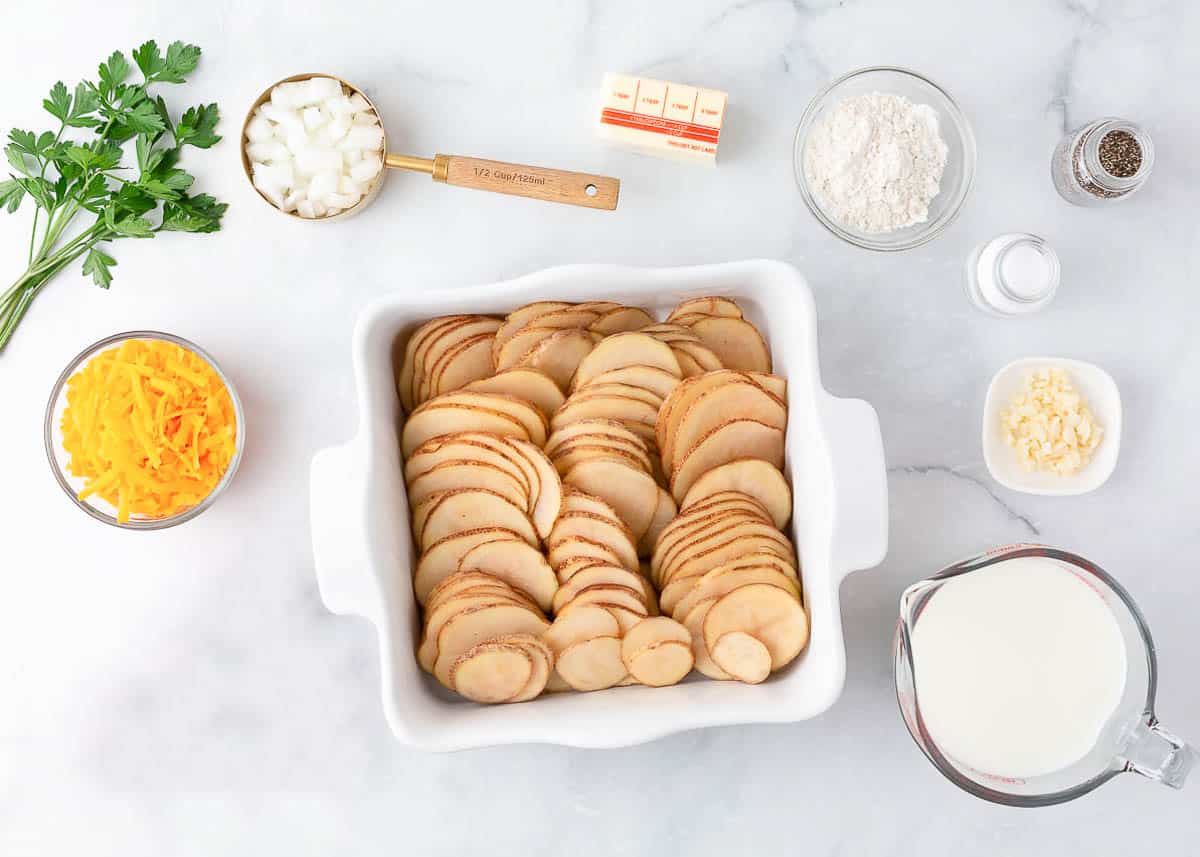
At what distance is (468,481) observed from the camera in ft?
4.78

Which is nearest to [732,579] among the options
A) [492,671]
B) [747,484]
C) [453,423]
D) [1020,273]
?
[747,484]

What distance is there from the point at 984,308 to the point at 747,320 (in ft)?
1.45

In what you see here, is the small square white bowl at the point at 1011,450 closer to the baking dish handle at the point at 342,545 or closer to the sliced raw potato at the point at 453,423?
the sliced raw potato at the point at 453,423

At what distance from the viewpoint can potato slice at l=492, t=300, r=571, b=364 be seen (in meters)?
1.48

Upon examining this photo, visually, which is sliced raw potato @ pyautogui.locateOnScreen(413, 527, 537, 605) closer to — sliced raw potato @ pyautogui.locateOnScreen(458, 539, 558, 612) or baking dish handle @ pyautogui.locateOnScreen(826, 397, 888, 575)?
sliced raw potato @ pyautogui.locateOnScreen(458, 539, 558, 612)

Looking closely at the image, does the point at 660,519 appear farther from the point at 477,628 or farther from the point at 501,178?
the point at 501,178

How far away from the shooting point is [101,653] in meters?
1.66

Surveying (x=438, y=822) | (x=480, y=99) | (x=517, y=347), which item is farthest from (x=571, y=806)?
(x=480, y=99)

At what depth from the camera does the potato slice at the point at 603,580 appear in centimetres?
141

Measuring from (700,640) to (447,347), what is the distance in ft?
1.94

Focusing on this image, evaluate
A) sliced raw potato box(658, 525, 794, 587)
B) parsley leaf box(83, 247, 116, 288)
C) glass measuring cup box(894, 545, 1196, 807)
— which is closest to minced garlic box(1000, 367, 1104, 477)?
glass measuring cup box(894, 545, 1196, 807)

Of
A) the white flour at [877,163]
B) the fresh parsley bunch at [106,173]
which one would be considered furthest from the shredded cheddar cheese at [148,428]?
the white flour at [877,163]

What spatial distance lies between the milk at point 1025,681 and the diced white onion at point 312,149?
119 centimetres

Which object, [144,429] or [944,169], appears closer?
[144,429]
